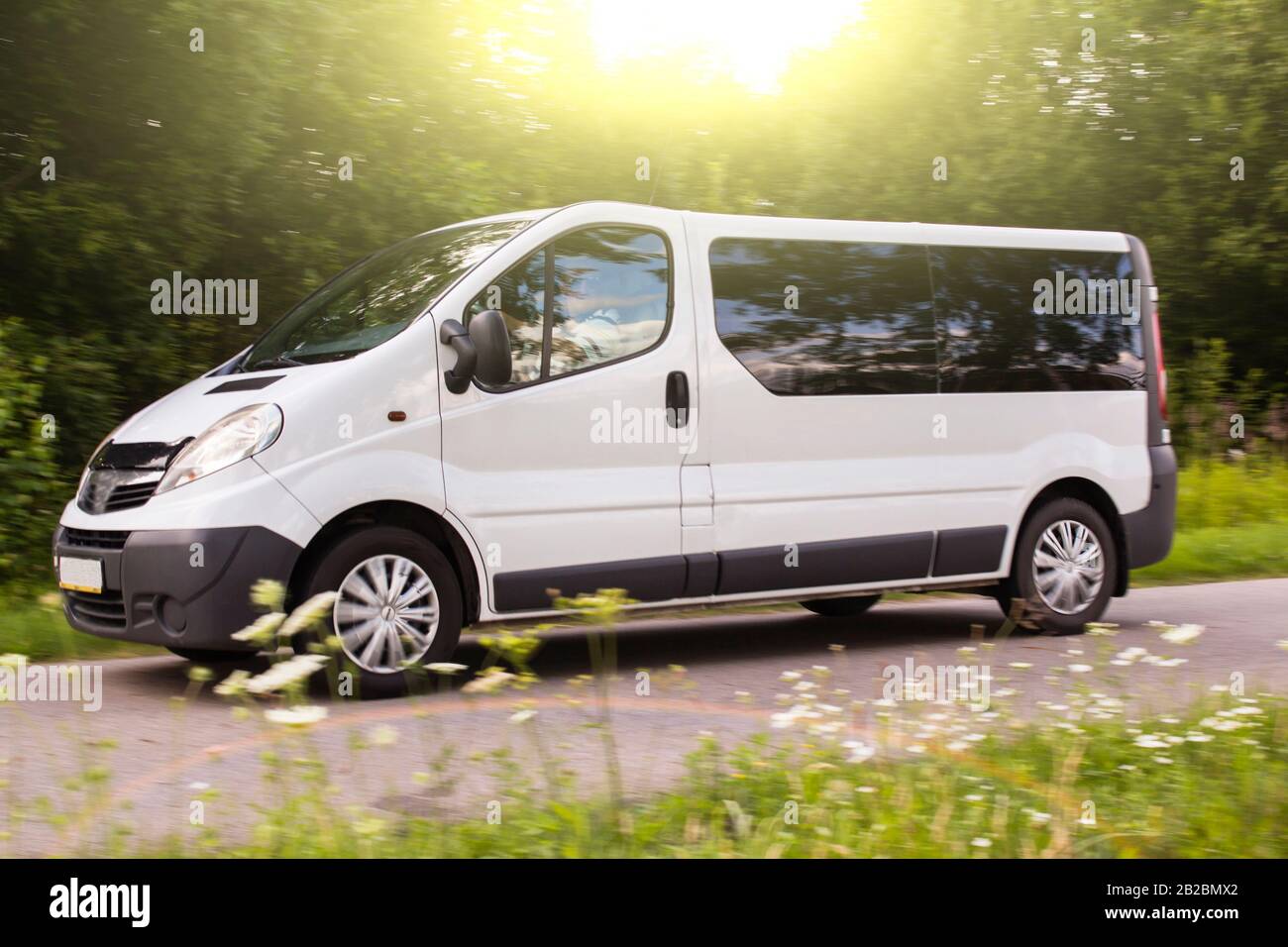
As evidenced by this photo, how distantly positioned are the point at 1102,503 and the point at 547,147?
25.7ft

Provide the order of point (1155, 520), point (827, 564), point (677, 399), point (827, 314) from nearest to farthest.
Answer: point (677, 399) < point (827, 564) < point (827, 314) < point (1155, 520)

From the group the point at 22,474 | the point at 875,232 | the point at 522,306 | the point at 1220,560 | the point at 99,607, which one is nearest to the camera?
the point at 99,607

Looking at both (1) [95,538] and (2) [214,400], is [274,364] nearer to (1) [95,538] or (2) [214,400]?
(2) [214,400]

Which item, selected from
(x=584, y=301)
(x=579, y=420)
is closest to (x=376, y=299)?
(x=584, y=301)

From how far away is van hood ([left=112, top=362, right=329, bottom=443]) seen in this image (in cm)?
693

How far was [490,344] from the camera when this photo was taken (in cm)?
710

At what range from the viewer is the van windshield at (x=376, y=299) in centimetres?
736

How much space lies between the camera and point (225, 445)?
682cm

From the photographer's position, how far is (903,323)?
8734 millimetres

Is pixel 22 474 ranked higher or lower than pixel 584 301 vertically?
lower

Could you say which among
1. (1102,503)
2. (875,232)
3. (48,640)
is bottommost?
(48,640)
